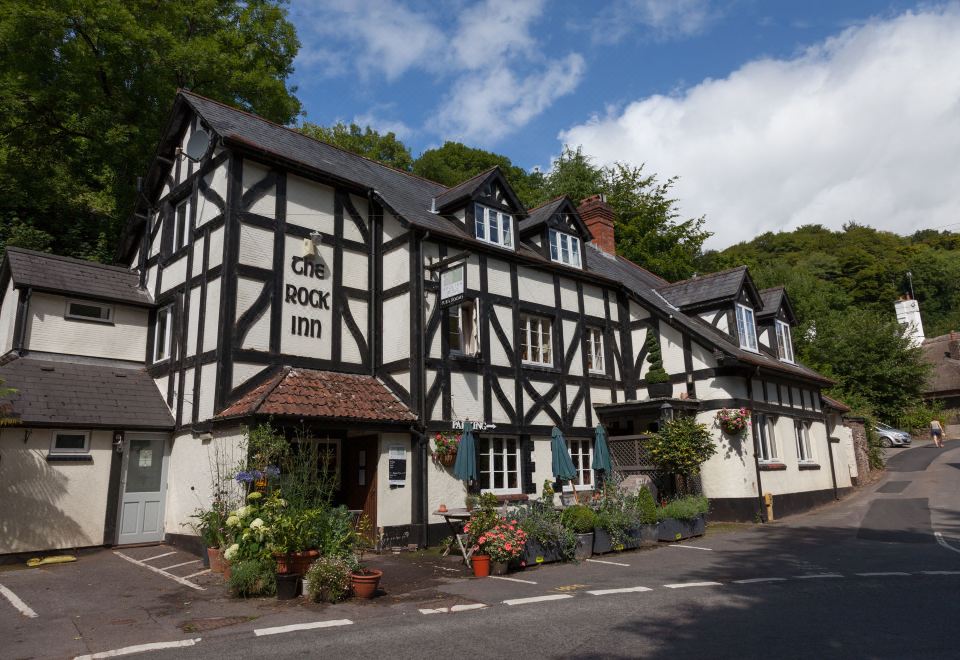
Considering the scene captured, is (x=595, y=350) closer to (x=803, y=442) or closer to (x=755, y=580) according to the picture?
(x=803, y=442)

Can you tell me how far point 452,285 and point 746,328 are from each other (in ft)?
33.6

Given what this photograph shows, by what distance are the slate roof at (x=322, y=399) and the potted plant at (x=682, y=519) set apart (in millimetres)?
5726

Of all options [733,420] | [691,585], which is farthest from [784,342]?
[691,585]

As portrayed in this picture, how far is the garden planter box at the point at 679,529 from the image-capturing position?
13.6m

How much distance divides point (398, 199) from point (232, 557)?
959 centimetres

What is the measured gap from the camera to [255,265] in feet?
43.9

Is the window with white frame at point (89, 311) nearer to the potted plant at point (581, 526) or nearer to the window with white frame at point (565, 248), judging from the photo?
the window with white frame at point (565, 248)

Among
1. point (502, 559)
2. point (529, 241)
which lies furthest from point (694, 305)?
point (502, 559)

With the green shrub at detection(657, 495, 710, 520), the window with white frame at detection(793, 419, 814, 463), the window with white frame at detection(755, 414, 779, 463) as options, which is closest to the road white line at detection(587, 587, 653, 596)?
the green shrub at detection(657, 495, 710, 520)

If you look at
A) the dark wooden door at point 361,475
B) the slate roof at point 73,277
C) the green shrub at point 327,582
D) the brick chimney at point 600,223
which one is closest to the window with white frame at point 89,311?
the slate roof at point 73,277

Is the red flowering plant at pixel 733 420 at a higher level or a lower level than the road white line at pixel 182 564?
higher

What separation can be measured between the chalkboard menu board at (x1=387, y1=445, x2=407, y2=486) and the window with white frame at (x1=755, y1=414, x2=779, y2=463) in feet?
32.6

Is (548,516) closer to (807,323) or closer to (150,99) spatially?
(150,99)

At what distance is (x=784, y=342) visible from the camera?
21.8 meters
